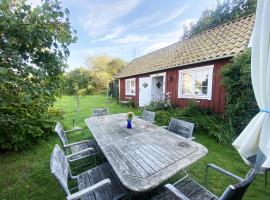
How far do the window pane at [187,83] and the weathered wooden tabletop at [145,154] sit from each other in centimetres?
449

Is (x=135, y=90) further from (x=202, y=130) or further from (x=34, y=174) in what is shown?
(x=34, y=174)

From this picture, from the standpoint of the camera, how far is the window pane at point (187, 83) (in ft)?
23.1

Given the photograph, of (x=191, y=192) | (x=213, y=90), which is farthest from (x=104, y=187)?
(x=213, y=90)

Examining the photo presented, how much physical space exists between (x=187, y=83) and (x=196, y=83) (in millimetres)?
532

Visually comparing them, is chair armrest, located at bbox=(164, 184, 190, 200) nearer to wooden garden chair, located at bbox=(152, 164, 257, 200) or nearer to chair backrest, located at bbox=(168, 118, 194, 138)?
wooden garden chair, located at bbox=(152, 164, 257, 200)

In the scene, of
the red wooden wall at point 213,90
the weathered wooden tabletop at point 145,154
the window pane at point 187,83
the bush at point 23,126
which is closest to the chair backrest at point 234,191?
the weathered wooden tabletop at point 145,154

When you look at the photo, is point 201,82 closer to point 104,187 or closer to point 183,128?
Answer: point 183,128

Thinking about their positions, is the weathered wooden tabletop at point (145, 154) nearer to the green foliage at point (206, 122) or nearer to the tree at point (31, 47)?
the tree at point (31, 47)

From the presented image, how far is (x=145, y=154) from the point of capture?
6.94 ft

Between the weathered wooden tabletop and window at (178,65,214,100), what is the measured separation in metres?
4.05

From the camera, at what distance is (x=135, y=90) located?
11.7 meters

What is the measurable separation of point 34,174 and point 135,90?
359 inches

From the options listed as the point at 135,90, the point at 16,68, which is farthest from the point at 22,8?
the point at 135,90

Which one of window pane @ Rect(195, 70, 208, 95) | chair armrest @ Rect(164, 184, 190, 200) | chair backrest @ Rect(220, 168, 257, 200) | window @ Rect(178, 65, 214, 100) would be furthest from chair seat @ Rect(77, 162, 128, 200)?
window pane @ Rect(195, 70, 208, 95)
